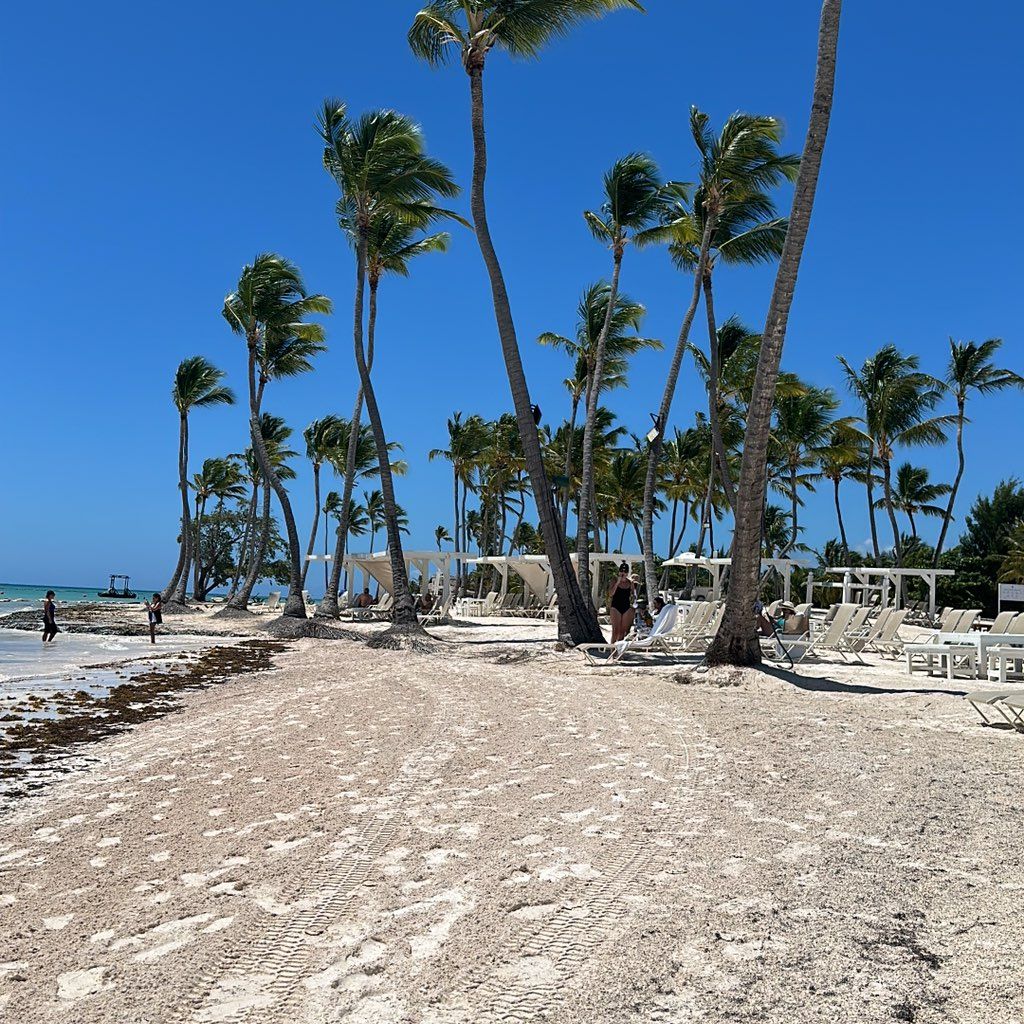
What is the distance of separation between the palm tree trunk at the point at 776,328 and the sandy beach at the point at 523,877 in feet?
11.3

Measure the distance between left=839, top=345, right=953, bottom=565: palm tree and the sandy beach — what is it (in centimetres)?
2922

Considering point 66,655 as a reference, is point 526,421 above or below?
above

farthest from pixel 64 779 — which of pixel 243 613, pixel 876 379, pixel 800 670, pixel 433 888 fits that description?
pixel 876 379

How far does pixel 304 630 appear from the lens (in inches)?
849

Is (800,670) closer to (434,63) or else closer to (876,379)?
(434,63)

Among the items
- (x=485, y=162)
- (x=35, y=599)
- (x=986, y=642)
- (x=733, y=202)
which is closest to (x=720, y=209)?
(x=733, y=202)

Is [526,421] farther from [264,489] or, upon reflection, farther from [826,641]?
[264,489]

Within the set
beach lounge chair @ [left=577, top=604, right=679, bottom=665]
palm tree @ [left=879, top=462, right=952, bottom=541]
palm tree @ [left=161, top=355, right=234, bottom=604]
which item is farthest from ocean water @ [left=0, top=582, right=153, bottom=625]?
palm tree @ [left=879, top=462, right=952, bottom=541]

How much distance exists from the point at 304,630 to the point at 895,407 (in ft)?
79.5

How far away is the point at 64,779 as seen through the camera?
5809mm

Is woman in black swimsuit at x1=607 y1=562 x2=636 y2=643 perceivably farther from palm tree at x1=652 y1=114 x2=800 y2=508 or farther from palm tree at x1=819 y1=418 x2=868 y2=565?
palm tree at x1=819 y1=418 x2=868 y2=565

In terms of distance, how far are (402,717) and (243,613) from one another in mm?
23158

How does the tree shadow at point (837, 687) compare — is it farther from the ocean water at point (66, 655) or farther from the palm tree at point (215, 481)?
the palm tree at point (215, 481)

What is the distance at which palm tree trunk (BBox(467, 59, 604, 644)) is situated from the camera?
14750 millimetres
